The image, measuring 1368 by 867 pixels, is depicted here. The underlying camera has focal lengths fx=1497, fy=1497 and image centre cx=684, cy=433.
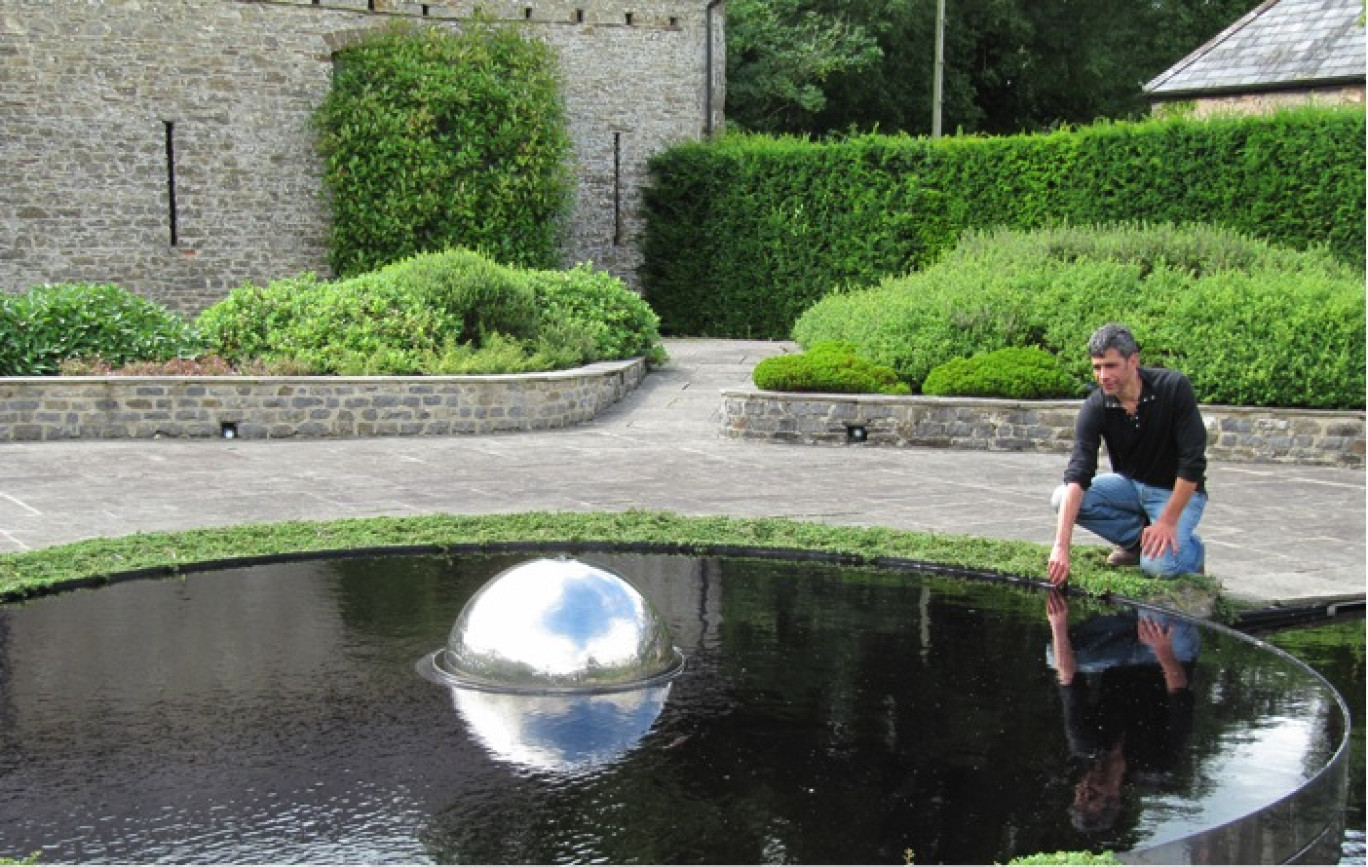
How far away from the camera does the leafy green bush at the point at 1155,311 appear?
11.5 m

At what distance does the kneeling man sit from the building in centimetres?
1501

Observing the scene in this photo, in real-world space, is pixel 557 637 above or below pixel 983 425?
below

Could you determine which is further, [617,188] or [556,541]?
[617,188]

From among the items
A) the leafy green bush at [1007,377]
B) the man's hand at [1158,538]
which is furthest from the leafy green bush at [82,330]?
the man's hand at [1158,538]

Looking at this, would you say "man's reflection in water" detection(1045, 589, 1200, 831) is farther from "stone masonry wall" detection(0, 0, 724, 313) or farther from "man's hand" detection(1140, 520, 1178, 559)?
"stone masonry wall" detection(0, 0, 724, 313)

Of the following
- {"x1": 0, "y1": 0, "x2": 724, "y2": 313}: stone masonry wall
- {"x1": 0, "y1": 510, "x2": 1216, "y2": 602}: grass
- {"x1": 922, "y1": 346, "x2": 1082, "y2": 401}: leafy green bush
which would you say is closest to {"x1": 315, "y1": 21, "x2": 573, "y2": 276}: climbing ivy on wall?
{"x1": 0, "y1": 0, "x2": 724, "y2": 313}: stone masonry wall

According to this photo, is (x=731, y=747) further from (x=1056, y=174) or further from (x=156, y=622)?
(x=1056, y=174)

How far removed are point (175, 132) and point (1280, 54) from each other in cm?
1518

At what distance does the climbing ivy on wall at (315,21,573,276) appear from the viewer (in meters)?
19.5

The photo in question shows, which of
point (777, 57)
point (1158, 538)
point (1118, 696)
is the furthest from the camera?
point (777, 57)

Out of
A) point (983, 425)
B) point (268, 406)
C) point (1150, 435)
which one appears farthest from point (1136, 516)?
point (268, 406)

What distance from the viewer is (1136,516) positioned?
7086 mm

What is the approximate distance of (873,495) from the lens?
9.84 meters

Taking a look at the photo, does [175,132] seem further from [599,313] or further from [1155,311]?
[1155,311]
